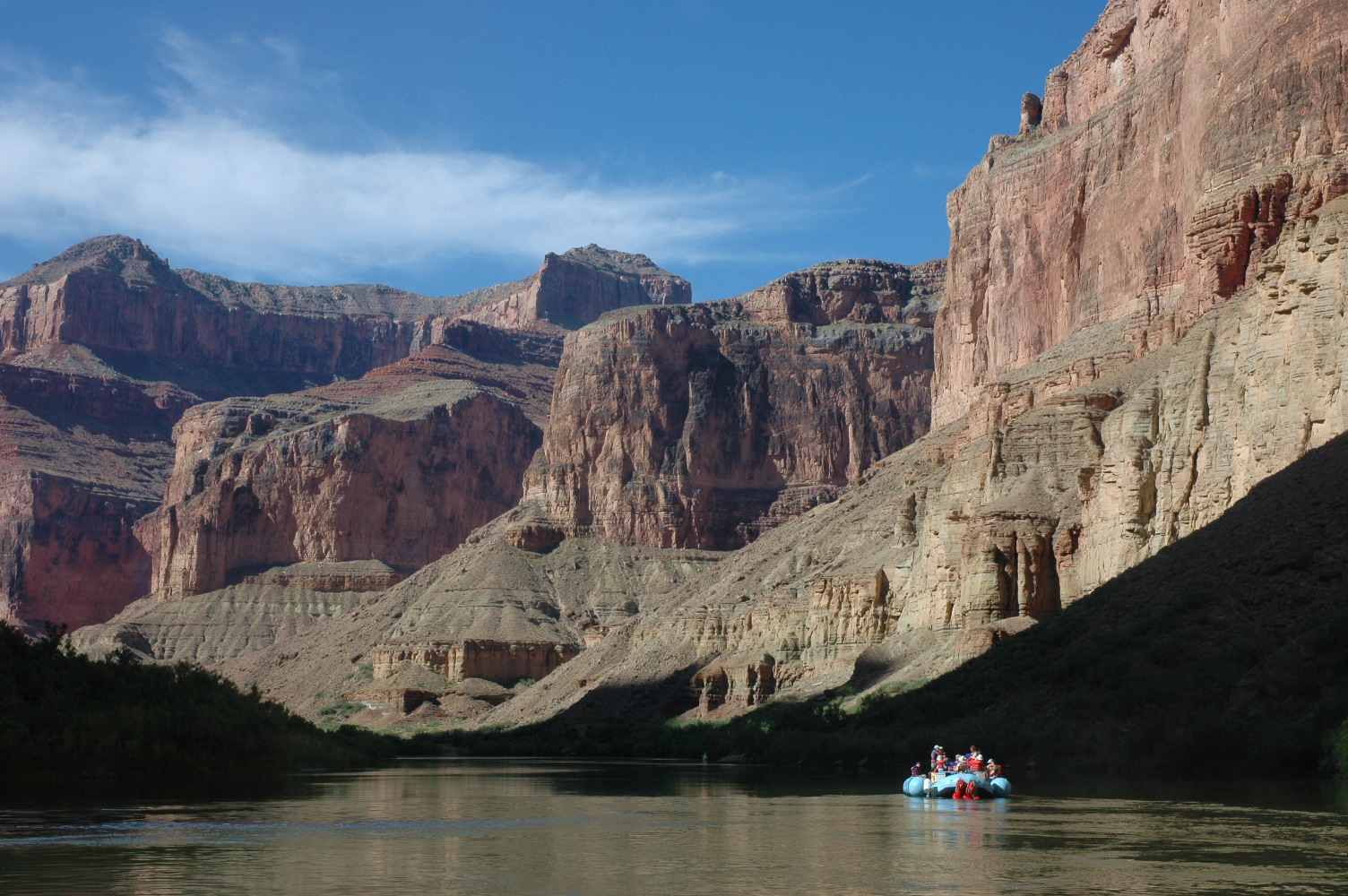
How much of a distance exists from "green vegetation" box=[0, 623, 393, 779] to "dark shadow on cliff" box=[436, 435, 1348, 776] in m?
24.4

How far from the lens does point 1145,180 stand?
109 meters

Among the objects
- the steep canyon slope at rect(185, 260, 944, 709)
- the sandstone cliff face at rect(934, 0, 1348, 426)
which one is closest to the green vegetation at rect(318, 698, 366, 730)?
the steep canyon slope at rect(185, 260, 944, 709)

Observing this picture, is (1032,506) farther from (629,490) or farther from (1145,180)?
(629,490)

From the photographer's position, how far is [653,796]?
53969 millimetres

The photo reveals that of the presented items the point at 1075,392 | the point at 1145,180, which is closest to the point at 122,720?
the point at 1075,392

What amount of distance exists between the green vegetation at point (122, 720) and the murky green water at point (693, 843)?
746 cm

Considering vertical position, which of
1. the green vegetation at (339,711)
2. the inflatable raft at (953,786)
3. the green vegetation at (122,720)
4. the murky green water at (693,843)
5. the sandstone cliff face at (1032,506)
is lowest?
the murky green water at (693,843)

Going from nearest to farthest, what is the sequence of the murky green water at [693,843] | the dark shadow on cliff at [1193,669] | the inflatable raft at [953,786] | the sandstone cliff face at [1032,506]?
the murky green water at [693,843] → the inflatable raft at [953,786] → the dark shadow on cliff at [1193,669] → the sandstone cliff face at [1032,506]

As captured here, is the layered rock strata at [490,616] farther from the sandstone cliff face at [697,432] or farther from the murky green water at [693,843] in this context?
the murky green water at [693,843]

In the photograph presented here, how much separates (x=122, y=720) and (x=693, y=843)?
29.5m

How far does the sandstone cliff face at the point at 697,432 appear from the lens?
600 ft

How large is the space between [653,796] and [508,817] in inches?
383

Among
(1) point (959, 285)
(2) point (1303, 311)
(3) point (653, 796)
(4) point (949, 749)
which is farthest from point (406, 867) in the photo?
(1) point (959, 285)

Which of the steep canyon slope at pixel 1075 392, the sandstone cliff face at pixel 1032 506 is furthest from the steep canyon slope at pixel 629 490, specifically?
the sandstone cliff face at pixel 1032 506
